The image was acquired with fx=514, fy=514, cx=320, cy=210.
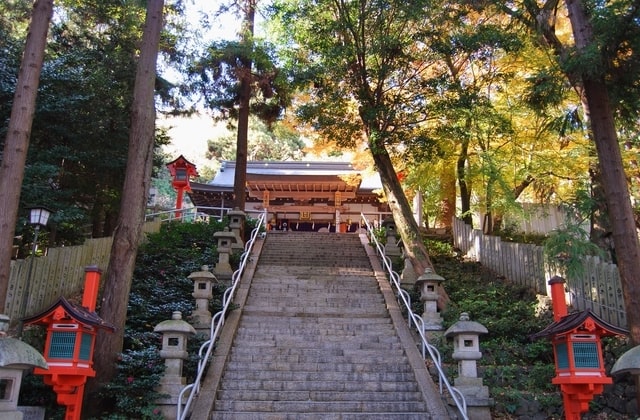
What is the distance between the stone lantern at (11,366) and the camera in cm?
478

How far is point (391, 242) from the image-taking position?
50.1 ft

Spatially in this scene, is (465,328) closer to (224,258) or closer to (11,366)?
(11,366)

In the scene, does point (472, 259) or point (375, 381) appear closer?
point (375, 381)

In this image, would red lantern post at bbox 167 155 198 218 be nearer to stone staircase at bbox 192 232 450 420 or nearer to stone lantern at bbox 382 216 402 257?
stone staircase at bbox 192 232 450 420

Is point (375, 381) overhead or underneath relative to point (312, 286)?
underneath

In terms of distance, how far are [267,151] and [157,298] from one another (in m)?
30.5

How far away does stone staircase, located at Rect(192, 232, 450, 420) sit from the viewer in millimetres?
7367

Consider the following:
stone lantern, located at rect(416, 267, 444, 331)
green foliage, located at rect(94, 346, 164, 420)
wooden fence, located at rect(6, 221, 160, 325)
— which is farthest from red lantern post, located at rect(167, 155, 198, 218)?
green foliage, located at rect(94, 346, 164, 420)

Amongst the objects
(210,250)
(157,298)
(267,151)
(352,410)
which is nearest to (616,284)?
(352,410)

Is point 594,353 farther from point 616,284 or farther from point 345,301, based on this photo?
point 345,301

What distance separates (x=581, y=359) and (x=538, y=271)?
5.88m

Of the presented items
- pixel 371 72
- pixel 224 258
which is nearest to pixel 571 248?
pixel 371 72

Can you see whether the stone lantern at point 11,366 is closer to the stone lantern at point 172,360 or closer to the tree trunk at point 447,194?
the stone lantern at point 172,360

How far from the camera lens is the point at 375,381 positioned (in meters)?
8.12
